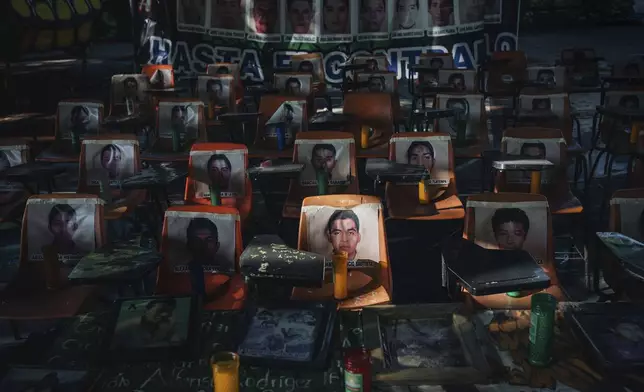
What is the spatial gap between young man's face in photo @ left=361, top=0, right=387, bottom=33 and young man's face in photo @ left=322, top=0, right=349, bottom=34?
38cm

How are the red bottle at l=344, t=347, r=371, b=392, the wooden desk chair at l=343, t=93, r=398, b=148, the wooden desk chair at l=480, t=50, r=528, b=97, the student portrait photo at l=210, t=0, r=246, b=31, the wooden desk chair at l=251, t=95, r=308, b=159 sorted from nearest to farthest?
the red bottle at l=344, t=347, r=371, b=392 → the wooden desk chair at l=251, t=95, r=308, b=159 → the wooden desk chair at l=343, t=93, r=398, b=148 → the wooden desk chair at l=480, t=50, r=528, b=97 → the student portrait photo at l=210, t=0, r=246, b=31

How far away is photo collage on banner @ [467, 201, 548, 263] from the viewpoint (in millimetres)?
3990

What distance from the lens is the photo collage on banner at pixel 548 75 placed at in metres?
9.38

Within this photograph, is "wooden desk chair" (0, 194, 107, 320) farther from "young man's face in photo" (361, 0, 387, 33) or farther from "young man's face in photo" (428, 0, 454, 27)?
"young man's face in photo" (428, 0, 454, 27)

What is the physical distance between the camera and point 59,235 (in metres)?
4.23

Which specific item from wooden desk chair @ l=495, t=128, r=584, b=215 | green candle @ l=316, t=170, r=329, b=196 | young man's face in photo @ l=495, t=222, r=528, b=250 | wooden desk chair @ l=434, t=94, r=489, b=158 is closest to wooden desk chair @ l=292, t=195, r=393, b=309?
young man's face in photo @ l=495, t=222, r=528, b=250

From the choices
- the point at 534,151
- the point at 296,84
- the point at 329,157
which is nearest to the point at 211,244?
the point at 329,157

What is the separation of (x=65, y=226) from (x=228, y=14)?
11.1 metres

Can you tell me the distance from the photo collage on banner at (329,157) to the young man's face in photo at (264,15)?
9.53 metres

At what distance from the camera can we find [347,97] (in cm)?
749

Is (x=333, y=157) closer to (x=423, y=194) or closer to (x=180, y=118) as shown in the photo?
(x=423, y=194)

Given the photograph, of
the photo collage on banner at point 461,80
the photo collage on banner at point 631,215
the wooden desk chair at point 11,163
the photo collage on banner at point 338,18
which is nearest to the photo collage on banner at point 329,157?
the photo collage on banner at point 631,215

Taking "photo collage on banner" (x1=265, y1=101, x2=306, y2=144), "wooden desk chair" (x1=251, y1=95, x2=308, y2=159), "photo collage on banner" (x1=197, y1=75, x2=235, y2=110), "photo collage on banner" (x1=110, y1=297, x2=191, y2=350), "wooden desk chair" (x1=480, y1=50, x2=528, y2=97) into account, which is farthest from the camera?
"wooden desk chair" (x1=480, y1=50, x2=528, y2=97)

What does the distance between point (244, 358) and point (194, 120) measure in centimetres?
466
